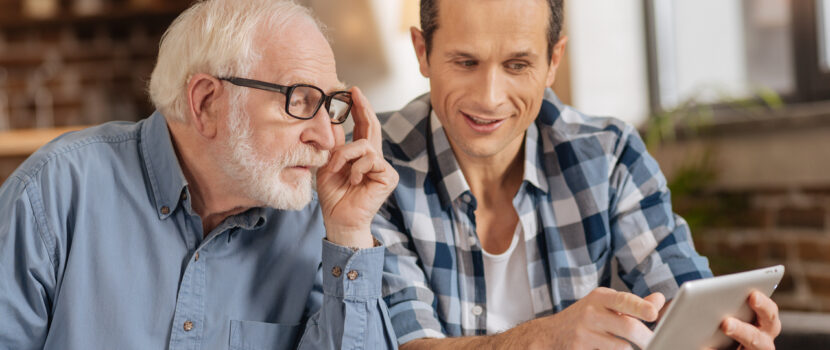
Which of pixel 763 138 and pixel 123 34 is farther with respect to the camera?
pixel 123 34

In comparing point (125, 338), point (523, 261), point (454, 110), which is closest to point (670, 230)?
point (523, 261)

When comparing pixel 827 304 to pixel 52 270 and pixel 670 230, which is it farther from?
pixel 52 270

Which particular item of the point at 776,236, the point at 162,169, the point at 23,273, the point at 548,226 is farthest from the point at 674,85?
the point at 23,273

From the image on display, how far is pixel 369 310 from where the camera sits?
4.22 feet

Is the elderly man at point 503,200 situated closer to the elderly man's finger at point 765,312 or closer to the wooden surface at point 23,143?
the elderly man's finger at point 765,312

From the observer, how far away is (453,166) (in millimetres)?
1541

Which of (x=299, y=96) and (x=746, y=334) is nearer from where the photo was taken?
(x=746, y=334)

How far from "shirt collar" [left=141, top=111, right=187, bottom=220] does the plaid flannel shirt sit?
38 cm

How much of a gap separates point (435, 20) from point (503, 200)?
0.41 metres

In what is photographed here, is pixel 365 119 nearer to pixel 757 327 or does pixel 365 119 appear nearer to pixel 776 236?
pixel 757 327

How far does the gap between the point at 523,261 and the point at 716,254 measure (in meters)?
1.40

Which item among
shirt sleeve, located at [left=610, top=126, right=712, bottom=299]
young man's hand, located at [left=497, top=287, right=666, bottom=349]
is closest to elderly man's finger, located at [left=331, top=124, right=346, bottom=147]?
young man's hand, located at [left=497, top=287, right=666, bottom=349]

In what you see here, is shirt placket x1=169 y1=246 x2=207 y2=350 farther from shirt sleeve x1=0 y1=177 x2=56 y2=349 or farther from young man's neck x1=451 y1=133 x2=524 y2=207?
young man's neck x1=451 y1=133 x2=524 y2=207

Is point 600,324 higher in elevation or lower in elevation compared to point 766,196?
higher
